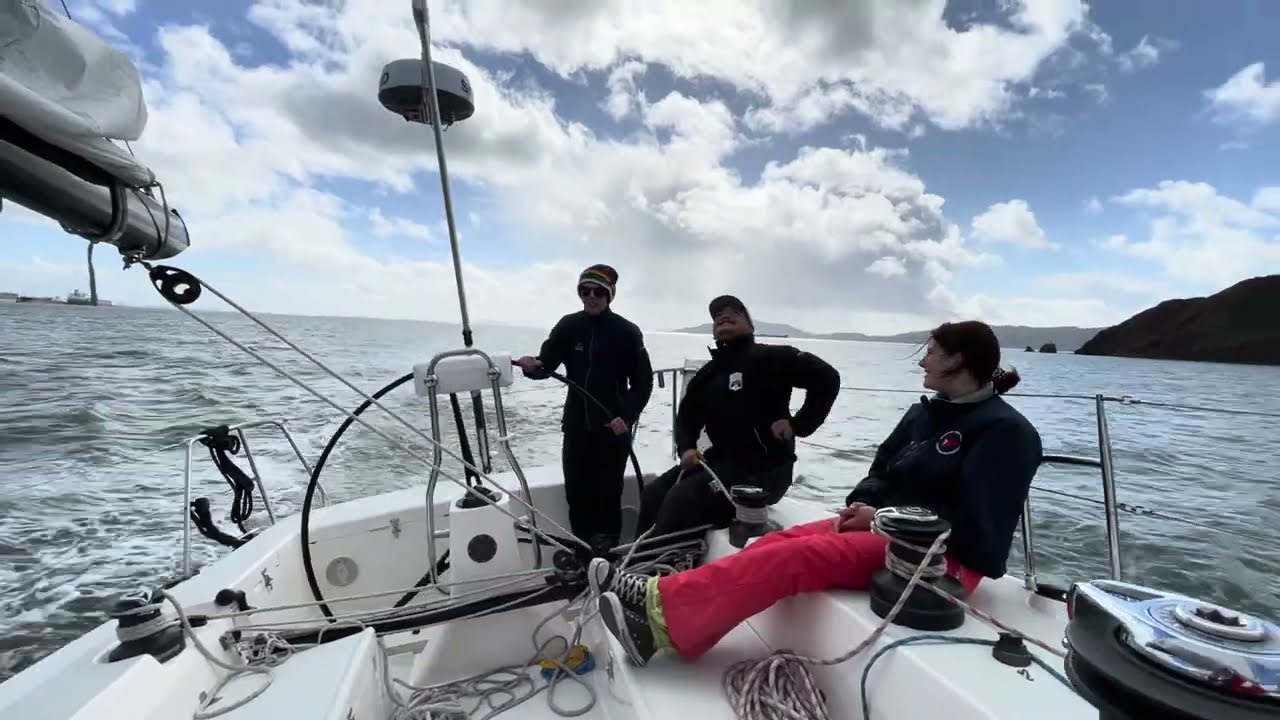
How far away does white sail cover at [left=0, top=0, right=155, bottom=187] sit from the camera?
1003 mm

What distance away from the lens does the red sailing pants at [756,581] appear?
1.40 m

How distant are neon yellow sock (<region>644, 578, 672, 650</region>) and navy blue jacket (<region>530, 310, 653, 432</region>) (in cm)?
123

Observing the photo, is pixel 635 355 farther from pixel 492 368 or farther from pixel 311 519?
pixel 311 519

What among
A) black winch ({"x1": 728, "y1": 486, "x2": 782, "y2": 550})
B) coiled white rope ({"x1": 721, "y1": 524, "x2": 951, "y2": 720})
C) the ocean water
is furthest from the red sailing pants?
the ocean water

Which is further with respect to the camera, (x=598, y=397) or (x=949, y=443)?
(x=598, y=397)

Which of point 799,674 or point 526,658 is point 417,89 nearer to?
point 526,658

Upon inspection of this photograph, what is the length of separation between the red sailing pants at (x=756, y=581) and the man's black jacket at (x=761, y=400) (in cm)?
72

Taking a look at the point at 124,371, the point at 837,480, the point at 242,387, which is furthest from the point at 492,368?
the point at 124,371

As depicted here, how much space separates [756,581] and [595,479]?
4.33ft

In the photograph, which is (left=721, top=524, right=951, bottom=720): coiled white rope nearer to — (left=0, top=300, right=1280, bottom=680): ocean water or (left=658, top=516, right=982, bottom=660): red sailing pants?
(left=658, top=516, right=982, bottom=660): red sailing pants

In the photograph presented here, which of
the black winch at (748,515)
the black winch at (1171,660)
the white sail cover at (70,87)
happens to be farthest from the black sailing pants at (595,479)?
the black winch at (1171,660)

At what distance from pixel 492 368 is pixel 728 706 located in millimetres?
1080

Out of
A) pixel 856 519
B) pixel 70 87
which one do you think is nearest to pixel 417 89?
pixel 70 87

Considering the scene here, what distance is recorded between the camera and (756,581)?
1.40 meters
